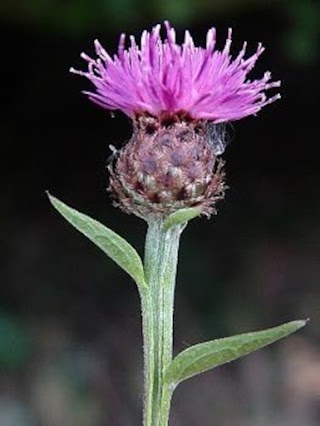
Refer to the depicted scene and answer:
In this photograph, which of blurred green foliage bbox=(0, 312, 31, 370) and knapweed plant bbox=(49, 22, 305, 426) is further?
blurred green foliage bbox=(0, 312, 31, 370)

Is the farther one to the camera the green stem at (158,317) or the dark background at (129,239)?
the dark background at (129,239)

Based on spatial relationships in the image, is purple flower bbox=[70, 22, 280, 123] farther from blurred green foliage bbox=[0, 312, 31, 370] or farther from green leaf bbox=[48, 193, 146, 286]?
blurred green foliage bbox=[0, 312, 31, 370]

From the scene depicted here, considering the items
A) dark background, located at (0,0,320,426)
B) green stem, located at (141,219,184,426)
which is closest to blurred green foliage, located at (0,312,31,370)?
dark background, located at (0,0,320,426)

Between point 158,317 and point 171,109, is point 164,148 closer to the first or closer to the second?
point 171,109

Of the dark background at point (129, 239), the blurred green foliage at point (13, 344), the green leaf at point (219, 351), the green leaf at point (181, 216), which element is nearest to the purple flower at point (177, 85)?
the green leaf at point (181, 216)

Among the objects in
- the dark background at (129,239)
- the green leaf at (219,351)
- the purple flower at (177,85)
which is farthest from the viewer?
the dark background at (129,239)

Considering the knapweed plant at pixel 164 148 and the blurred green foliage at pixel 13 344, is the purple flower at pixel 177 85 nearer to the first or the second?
the knapweed plant at pixel 164 148
